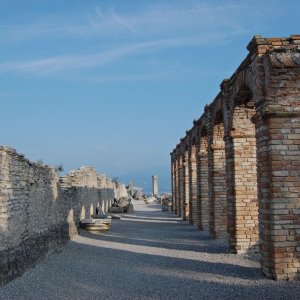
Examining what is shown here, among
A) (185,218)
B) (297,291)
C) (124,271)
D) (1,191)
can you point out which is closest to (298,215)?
(297,291)

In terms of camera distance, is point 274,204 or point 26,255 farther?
point 26,255

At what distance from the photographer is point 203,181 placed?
741 inches

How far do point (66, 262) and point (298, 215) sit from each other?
560 centimetres

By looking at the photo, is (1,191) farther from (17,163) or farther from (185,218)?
(185,218)

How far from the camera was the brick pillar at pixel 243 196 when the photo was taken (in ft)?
39.7

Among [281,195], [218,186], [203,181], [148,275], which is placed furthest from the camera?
[203,181]

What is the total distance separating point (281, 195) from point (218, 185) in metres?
6.66

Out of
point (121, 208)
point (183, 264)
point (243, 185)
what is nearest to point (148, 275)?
point (183, 264)

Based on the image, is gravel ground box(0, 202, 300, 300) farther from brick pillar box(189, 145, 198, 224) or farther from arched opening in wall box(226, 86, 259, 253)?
brick pillar box(189, 145, 198, 224)

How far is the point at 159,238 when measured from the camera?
54.4ft

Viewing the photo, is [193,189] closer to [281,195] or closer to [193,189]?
[193,189]

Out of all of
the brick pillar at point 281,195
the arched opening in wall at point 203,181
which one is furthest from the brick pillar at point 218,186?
the brick pillar at point 281,195

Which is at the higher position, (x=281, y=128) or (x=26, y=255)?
(x=281, y=128)

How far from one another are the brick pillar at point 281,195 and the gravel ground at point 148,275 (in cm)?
41
